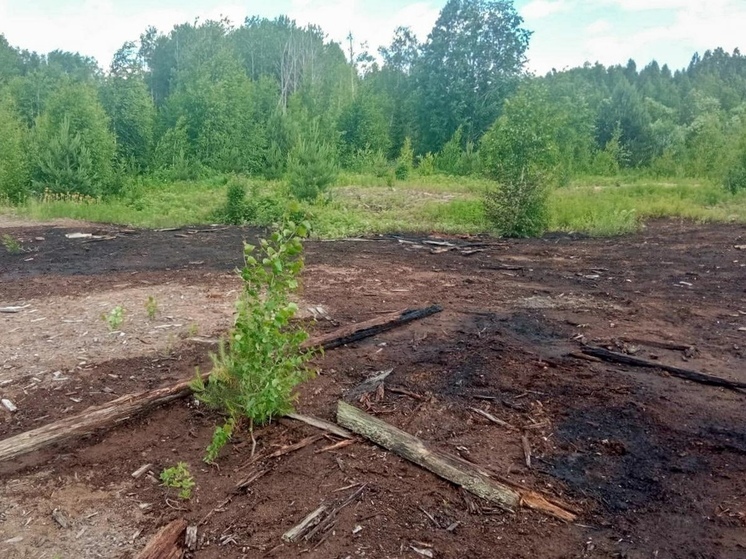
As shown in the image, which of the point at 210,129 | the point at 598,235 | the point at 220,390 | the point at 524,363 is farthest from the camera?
the point at 210,129

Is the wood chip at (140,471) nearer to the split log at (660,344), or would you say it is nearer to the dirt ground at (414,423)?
the dirt ground at (414,423)

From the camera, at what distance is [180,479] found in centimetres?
321

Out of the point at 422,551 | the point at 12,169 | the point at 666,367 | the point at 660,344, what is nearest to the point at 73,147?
the point at 12,169

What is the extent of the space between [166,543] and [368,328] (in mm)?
2769

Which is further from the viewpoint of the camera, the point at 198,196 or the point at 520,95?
the point at 198,196

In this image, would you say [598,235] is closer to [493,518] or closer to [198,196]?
[493,518]

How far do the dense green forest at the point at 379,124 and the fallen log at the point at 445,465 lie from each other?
28.9 ft

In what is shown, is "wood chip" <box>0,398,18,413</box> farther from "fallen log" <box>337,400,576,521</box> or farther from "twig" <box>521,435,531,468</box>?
"twig" <box>521,435,531,468</box>

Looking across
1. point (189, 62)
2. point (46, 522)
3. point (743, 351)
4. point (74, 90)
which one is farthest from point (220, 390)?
point (189, 62)

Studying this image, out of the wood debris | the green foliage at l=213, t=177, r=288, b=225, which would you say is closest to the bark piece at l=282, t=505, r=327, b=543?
the wood debris

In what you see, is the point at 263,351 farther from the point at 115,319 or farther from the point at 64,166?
the point at 64,166

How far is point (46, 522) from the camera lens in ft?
9.61

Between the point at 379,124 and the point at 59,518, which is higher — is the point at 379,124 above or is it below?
above

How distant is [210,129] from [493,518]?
28.8 meters
